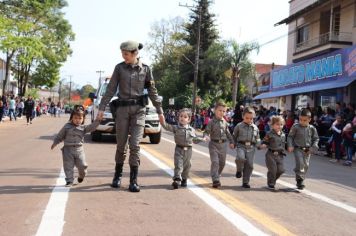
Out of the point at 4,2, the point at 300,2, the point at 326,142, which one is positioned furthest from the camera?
the point at 300,2

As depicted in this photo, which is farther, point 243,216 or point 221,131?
point 221,131

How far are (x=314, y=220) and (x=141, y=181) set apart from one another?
3325mm

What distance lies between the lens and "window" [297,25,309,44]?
3326cm

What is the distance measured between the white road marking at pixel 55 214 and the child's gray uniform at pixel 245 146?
2907 mm

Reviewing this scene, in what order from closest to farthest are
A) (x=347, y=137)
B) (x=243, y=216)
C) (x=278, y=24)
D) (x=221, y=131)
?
(x=243, y=216) < (x=221, y=131) < (x=347, y=137) < (x=278, y=24)

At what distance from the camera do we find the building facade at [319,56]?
77.1 feet

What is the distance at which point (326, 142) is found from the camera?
19297 millimetres

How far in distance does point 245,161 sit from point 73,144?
9.26ft

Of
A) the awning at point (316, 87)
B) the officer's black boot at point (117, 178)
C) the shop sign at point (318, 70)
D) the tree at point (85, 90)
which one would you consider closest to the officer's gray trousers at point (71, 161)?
the officer's black boot at point (117, 178)

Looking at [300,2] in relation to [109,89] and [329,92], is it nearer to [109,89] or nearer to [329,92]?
[329,92]

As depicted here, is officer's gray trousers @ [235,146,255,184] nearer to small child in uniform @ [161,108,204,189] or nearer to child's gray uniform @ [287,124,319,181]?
child's gray uniform @ [287,124,319,181]

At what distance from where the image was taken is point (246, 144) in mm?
9039

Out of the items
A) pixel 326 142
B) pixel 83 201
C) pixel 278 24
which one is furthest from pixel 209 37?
pixel 83 201

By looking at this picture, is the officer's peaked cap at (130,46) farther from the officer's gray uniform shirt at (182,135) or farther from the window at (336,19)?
the window at (336,19)
